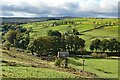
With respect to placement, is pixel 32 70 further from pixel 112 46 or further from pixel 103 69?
pixel 112 46

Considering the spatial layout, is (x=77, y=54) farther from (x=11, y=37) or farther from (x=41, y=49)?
(x=11, y=37)

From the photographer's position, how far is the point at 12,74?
23.5 meters

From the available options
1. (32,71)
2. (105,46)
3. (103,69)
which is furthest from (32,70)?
(105,46)

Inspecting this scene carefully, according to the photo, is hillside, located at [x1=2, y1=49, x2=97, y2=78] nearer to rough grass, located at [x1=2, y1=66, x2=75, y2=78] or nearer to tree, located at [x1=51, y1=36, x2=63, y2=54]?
rough grass, located at [x1=2, y1=66, x2=75, y2=78]

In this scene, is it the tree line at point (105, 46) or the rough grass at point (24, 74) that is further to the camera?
the tree line at point (105, 46)

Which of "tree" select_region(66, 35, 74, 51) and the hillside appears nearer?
the hillside

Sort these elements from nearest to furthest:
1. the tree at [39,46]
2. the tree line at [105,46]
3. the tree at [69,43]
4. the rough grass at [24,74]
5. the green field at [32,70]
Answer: the rough grass at [24,74] → the green field at [32,70] → the tree at [39,46] → the tree at [69,43] → the tree line at [105,46]

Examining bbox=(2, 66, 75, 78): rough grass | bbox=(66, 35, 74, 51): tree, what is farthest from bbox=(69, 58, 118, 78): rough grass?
bbox=(66, 35, 74, 51): tree

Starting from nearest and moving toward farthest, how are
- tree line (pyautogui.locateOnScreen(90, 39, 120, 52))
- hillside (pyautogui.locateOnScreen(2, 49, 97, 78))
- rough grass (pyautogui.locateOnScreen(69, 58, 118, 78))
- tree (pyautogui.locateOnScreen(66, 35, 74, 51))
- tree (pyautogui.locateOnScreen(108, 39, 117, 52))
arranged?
hillside (pyautogui.locateOnScreen(2, 49, 97, 78))
rough grass (pyautogui.locateOnScreen(69, 58, 118, 78))
tree (pyautogui.locateOnScreen(66, 35, 74, 51))
tree (pyautogui.locateOnScreen(108, 39, 117, 52))
tree line (pyautogui.locateOnScreen(90, 39, 120, 52))

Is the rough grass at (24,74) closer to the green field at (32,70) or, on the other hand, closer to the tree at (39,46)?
the green field at (32,70)

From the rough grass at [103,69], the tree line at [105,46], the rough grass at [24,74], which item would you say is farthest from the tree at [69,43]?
the rough grass at [24,74]

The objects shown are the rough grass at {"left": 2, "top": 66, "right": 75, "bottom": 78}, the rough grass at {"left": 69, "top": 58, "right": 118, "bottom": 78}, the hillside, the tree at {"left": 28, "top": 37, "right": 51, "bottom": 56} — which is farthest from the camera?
the tree at {"left": 28, "top": 37, "right": 51, "bottom": 56}

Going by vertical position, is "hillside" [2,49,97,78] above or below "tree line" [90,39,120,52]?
above

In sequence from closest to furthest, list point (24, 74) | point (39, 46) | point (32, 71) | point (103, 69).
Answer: point (24, 74), point (32, 71), point (103, 69), point (39, 46)
